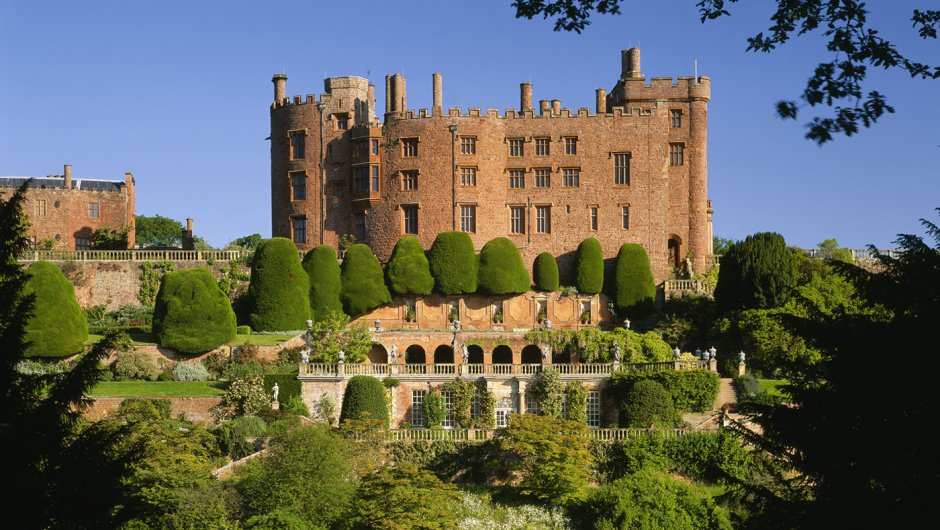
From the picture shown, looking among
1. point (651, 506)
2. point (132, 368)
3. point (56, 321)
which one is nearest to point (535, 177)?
point (132, 368)

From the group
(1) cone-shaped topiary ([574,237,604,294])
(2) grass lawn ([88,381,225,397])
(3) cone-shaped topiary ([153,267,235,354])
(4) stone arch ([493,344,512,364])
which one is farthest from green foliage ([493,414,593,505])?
(1) cone-shaped topiary ([574,237,604,294])

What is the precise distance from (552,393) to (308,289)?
580 inches

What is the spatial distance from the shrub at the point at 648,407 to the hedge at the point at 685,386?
44 cm

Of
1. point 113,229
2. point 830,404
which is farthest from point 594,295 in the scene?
point 830,404

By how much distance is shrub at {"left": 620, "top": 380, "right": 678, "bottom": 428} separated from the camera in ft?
140

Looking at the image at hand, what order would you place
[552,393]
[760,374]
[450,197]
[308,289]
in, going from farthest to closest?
[450,197]
[308,289]
[760,374]
[552,393]

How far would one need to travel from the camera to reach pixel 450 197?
59.2 m

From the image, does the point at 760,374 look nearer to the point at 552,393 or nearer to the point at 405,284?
the point at 552,393

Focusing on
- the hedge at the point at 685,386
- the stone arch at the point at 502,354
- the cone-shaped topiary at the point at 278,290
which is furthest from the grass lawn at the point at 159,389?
the hedge at the point at 685,386

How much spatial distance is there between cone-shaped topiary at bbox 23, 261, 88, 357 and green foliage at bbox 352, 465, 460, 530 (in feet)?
54.5

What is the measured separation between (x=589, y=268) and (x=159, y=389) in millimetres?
21431

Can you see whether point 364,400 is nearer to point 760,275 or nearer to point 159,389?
point 159,389

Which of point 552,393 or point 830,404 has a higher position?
point 830,404

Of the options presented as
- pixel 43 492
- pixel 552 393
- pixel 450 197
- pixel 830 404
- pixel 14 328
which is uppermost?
pixel 450 197
